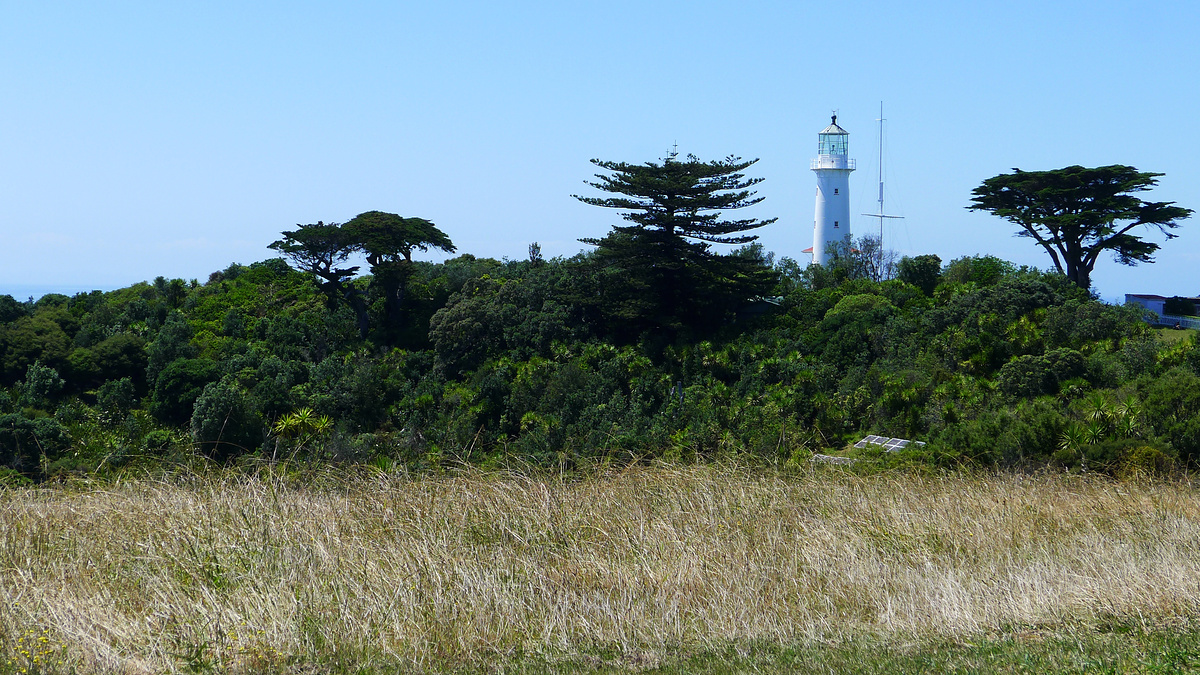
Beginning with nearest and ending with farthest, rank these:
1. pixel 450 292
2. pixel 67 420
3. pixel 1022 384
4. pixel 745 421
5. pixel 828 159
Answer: pixel 1022 384 → pixel 745 421 → pixel 67 420 → pixel 450 292 → pixel 828 159

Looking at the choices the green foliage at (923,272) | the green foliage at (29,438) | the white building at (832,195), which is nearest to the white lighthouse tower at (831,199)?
the white building at (832,195)

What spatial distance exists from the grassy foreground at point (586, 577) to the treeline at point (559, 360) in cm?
1059

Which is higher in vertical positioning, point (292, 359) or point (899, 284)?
point (899, 284)

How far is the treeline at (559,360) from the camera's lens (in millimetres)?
21594

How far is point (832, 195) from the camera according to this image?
42.0 meters

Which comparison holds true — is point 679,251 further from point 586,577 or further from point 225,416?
point 586,577

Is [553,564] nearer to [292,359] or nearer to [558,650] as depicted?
[558,650]

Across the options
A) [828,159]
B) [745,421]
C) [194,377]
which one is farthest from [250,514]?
[828,159]

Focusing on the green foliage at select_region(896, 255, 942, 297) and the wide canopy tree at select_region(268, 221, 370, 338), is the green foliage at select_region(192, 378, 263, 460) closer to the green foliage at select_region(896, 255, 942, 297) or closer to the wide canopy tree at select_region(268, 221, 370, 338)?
the wide canopy tree at select_region(268, 221, 370, 338)

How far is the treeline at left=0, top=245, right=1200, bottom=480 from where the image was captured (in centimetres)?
2159

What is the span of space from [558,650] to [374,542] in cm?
123

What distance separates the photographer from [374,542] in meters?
4.36

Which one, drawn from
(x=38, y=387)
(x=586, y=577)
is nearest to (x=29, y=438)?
(x=38, y=387)

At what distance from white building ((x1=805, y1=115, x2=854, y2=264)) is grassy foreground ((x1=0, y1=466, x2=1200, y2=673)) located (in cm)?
3738
